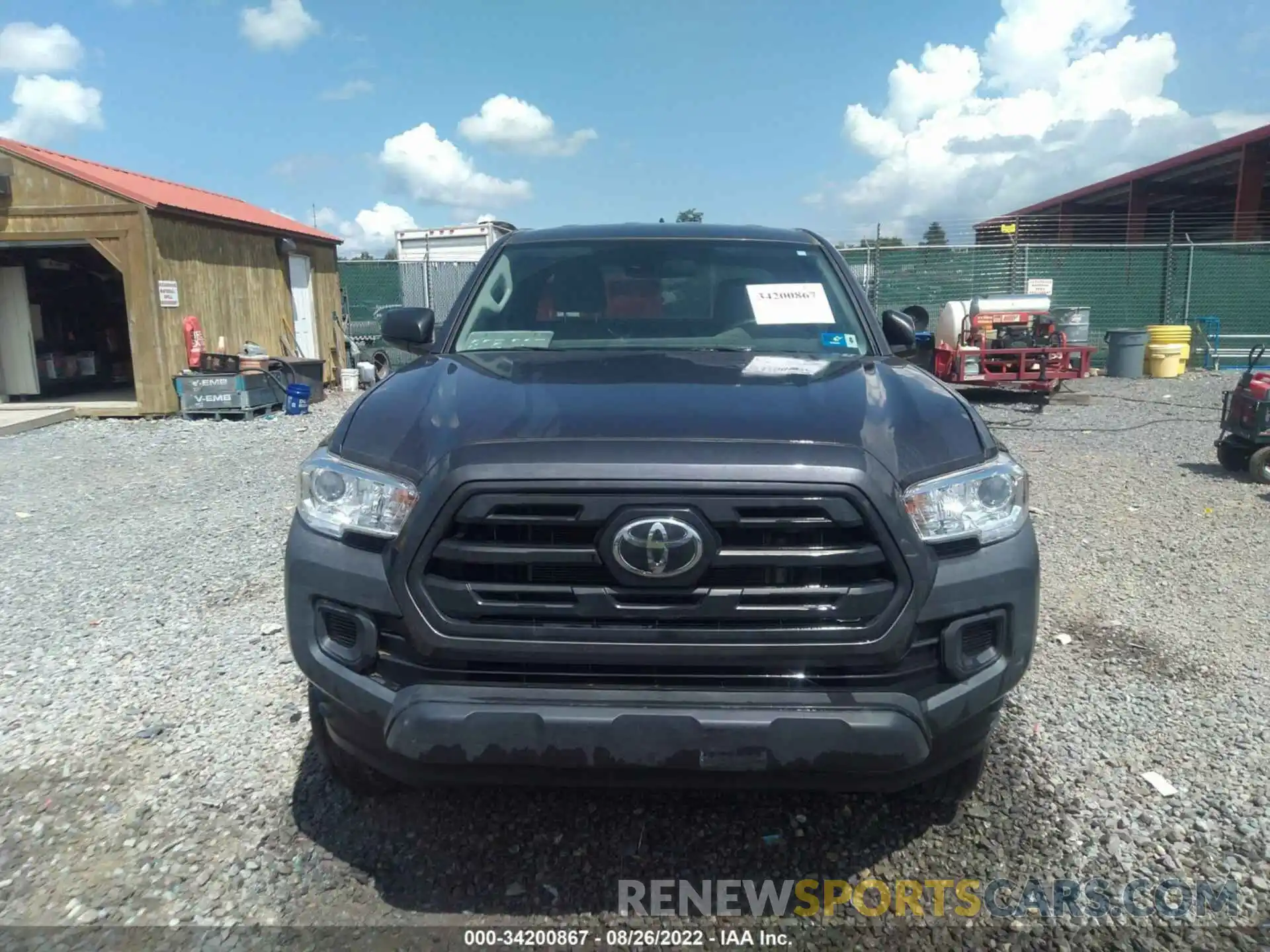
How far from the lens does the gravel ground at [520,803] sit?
2531mm

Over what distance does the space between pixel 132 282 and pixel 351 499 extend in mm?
12610

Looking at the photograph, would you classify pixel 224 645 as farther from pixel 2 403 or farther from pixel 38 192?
pixel 2 403

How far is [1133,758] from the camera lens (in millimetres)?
3219

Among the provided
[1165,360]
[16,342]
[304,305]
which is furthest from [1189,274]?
[16,342]

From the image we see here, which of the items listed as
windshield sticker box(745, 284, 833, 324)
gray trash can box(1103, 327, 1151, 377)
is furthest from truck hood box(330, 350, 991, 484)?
gray trash can box(1103, 327, 1151, 377)

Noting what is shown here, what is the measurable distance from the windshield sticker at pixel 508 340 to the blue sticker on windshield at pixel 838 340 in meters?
1.03

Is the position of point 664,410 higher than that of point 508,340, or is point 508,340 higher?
point 508,340

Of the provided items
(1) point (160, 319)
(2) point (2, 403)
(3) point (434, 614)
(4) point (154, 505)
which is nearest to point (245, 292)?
(1) point (160, 319)

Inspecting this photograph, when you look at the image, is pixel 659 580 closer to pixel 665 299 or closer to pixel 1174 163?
pixel 665 299

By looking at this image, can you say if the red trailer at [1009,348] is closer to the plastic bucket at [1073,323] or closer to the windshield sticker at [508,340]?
the plastic bucket at [1073,323]

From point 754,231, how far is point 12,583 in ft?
15.4

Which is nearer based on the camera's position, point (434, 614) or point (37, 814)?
point (434, 614)

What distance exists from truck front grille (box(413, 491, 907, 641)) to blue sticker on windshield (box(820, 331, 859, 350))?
1.43 m

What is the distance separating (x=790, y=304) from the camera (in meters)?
3.65
